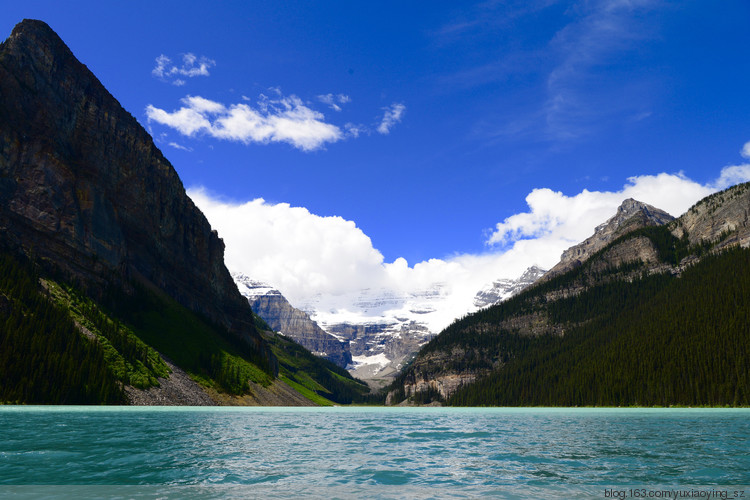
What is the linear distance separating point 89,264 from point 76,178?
95.0 feet

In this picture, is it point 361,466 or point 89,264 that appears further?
point 89,264

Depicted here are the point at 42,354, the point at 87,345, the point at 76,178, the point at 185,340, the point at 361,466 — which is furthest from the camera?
the point at 185,340

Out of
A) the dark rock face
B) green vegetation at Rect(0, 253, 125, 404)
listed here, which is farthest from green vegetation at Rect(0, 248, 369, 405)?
the dark rock face

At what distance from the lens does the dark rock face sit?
130875 mm

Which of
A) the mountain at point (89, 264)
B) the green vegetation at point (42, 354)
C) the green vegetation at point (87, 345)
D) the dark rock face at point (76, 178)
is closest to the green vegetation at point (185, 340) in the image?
the green vegetation at point (87, 345)

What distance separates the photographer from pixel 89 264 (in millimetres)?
139375

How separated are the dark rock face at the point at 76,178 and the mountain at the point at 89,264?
39 centimetres

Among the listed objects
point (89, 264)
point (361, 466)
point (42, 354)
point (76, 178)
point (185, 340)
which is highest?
point (76, 178)

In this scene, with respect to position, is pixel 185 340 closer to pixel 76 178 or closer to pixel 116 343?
pixel 116 343

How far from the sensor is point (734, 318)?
173 m

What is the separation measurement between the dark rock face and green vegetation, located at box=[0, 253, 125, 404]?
23.4 m

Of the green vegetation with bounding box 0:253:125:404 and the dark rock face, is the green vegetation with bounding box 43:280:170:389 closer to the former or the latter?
the green vegetation with bounding box 0:253:125:404

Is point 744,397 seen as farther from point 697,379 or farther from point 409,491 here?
point 409,491

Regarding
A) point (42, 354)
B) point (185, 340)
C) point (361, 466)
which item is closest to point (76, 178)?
point (185, 340)
